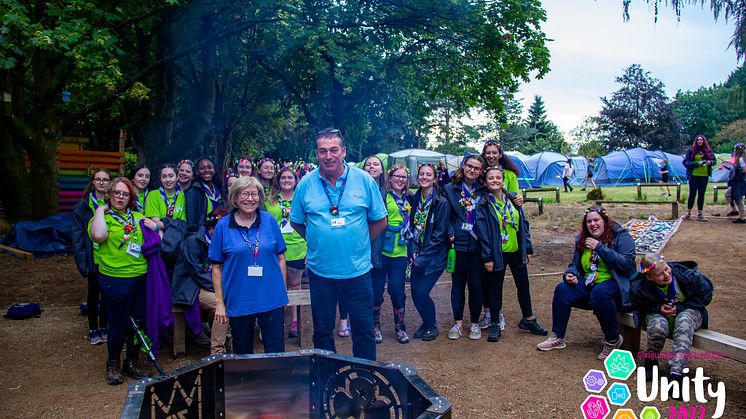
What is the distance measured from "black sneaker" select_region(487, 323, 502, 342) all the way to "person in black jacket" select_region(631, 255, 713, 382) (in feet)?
4.80

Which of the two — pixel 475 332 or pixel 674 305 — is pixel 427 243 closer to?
pixel 475 332

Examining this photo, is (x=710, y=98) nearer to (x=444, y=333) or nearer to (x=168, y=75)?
Answer: (x=168, y=75)

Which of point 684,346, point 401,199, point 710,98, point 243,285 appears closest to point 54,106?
point 401,199

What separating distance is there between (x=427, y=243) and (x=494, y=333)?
116 cm

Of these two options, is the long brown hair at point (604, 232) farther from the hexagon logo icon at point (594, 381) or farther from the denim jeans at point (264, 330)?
the denim jeans at point (264, 330)

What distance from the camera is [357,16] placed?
430 inches

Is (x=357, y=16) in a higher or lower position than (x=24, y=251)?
higher

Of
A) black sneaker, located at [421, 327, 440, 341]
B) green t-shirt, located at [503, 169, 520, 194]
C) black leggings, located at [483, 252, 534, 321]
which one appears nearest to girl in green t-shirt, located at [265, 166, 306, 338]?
black sneaker, located at [421, 327, 440, 341]

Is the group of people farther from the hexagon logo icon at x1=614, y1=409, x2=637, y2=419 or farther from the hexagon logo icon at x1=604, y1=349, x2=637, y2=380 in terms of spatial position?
the hexagon logo icon at x1=614, y1=409, x2=637, y2=419

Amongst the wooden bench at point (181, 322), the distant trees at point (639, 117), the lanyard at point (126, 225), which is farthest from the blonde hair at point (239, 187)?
the distant trees at point (639, 117)

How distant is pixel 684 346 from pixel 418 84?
1037 centimetres

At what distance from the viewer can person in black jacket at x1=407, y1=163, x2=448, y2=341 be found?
563cm

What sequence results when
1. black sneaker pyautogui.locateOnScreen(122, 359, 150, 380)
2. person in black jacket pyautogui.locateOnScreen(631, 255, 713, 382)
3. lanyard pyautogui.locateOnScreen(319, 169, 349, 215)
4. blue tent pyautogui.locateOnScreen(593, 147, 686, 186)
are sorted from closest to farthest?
lanyard pyautogui.locateOnScreen(319, 169, 349, 215) → person in black jacket pyautogui.locateOnScreen(631, 255, 713, 382) → black sneaker pyautogui.locateOnScreen(122, 359, 150, 380) → blue tent pyautogui.locateOnScreen(593, 147, 686, 186)

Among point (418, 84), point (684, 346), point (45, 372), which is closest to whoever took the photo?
point (684, 346)
